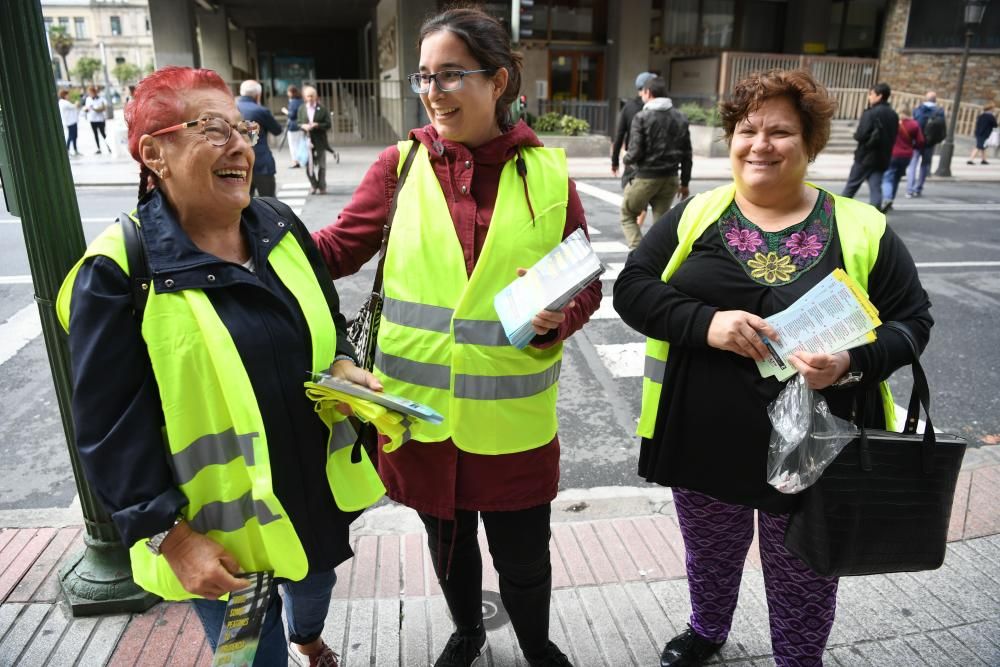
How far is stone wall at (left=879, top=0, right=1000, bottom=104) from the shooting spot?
24.0m

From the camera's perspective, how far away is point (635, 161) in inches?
326

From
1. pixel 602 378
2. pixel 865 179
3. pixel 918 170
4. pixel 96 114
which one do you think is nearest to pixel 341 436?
pixel 602 378

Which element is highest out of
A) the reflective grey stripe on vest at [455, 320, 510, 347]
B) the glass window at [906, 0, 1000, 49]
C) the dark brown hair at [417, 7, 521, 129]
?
the glass window at [906, 0, 1000, 49]

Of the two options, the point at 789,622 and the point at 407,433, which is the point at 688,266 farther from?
the point at 789,622

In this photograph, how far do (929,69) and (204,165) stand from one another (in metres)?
29.1

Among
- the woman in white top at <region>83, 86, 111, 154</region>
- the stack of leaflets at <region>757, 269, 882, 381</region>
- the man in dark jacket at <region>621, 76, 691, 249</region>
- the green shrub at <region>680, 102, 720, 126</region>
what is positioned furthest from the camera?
the green shrub at <region>680, 102, 720, 126</region>

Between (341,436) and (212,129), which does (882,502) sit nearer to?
(341,436)

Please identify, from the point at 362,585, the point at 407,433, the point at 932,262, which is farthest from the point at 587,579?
the point at 932,262

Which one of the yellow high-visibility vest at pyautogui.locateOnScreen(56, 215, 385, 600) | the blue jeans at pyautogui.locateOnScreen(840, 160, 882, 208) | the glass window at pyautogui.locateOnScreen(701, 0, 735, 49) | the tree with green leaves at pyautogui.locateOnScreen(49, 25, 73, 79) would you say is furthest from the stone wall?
the tree with green leaves at pyautogui.locateOnScreen(49, 25, 73, 79)

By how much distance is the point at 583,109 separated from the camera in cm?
2309

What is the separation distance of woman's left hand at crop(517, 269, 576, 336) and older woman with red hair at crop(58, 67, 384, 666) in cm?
44

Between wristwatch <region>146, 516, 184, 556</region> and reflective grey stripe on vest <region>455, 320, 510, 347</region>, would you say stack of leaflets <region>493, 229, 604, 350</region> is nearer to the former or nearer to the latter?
reflective grey stripe on vest <region>455, 320, 510, 347</region>

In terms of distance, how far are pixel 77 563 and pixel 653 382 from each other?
2326 mm

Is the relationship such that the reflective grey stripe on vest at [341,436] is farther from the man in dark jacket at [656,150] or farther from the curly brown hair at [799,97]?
the man in dark jacket at [656,150]
